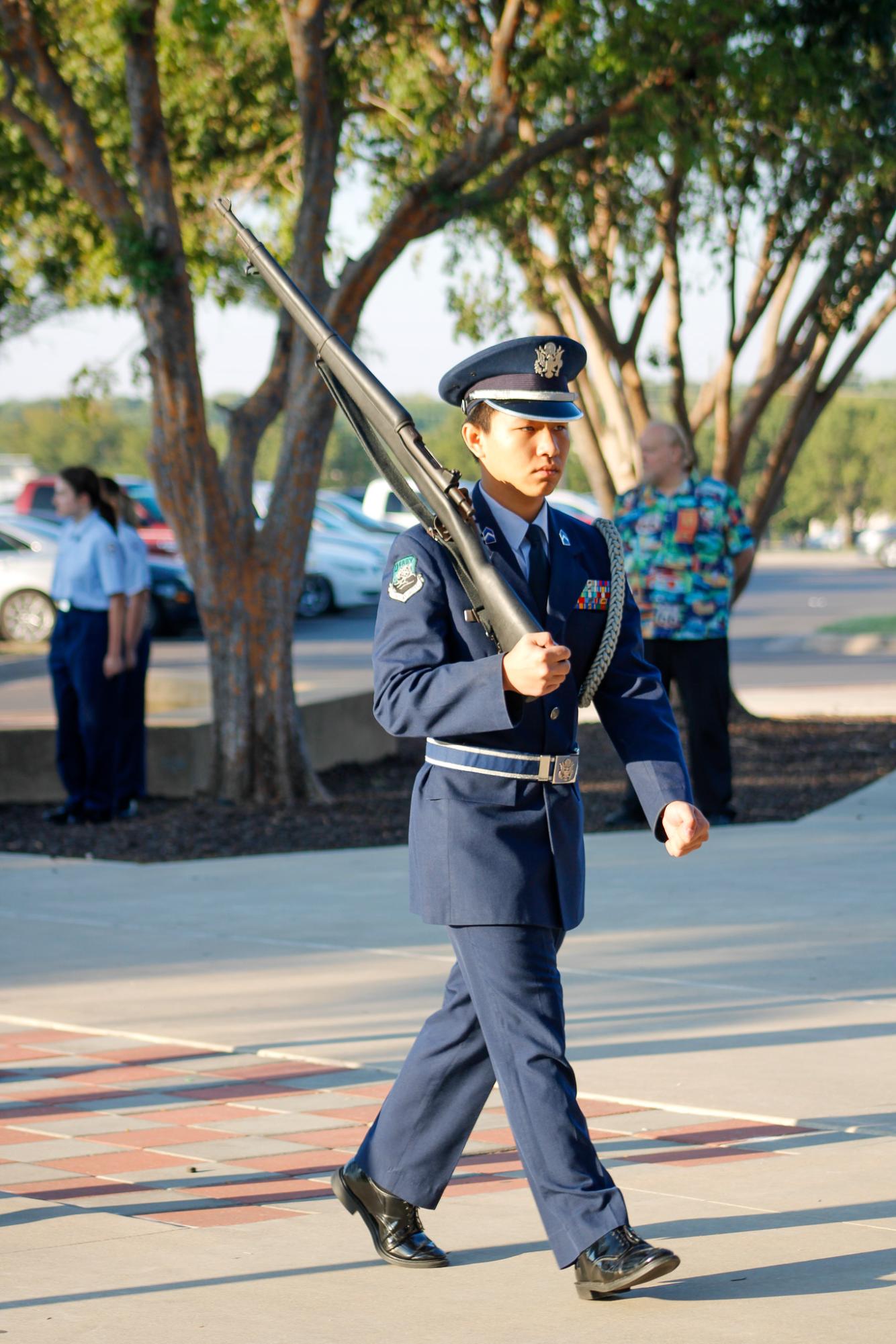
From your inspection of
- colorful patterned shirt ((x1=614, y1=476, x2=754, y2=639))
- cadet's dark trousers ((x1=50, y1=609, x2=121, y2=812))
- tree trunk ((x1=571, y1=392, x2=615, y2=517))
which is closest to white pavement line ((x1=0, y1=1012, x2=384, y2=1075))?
cadet's dark trousers ((x1=50, y1=609, x2=121, y2=812))

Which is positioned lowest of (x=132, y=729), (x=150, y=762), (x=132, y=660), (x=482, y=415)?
(x=150, y=762)

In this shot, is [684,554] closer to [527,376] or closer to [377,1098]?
[377,1098]

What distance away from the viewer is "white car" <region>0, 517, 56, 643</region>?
22.6 m

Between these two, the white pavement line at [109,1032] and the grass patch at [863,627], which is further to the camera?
the grass patch at [863,627]

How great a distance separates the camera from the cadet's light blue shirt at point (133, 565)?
976 cm

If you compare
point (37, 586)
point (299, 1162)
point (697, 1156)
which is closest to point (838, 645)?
point (37, 586)

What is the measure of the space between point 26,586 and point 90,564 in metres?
13.3

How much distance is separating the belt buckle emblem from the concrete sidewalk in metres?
0.98

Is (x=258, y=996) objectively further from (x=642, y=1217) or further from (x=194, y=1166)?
(x=642, y=1217)

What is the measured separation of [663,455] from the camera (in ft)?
29.7

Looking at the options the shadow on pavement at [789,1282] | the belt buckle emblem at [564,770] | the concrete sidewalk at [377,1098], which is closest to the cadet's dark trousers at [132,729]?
the concrete sidewalk at [377,1098]

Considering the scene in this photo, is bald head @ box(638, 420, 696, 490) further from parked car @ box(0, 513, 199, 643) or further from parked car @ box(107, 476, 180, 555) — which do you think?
parked car @ box(107, 476, 180, 555)

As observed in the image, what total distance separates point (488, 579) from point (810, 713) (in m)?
12.1

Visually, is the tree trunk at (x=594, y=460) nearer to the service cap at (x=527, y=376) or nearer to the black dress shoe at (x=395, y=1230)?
the service cap at (x=527, y=376)
